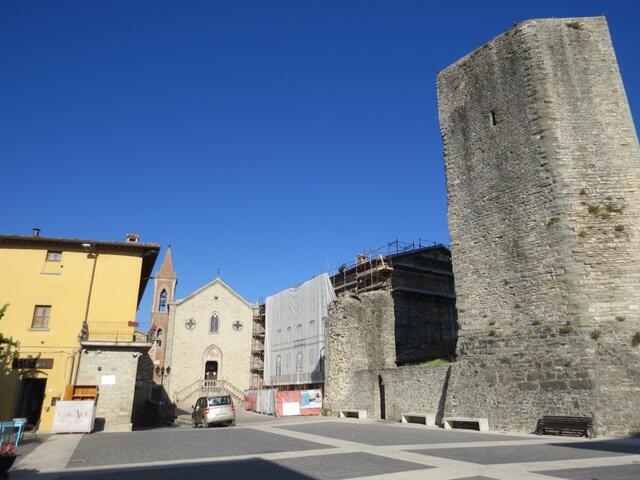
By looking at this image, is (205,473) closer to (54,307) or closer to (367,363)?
(54,307)

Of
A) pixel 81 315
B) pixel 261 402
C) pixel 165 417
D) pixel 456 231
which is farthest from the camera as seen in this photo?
pixel 261 402

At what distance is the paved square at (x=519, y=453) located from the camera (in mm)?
7921

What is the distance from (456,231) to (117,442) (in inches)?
511

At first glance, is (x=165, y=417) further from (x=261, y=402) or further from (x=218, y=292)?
(x=218, y=292)

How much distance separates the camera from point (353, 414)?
72.1 ft

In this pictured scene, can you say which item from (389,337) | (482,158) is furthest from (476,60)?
(389,337)

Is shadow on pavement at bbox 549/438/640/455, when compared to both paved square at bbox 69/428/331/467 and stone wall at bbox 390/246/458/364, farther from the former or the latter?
stone wall at bbox 390/246/458/364

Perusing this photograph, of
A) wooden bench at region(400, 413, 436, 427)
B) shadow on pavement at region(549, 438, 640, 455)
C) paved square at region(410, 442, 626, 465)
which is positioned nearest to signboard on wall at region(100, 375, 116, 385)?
wooden bench at region(400, 413, 436, 427)

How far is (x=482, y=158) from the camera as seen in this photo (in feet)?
53.3

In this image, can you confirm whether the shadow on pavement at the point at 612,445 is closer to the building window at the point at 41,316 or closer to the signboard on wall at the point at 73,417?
the signboard on wall at the point at 73,417

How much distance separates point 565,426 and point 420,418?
6536 mm

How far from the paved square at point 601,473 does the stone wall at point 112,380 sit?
16278mm

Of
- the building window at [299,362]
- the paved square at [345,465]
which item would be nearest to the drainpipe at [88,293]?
the paved square at [345,465]

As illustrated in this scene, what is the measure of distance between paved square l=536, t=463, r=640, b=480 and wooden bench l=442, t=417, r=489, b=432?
7.07 metres
